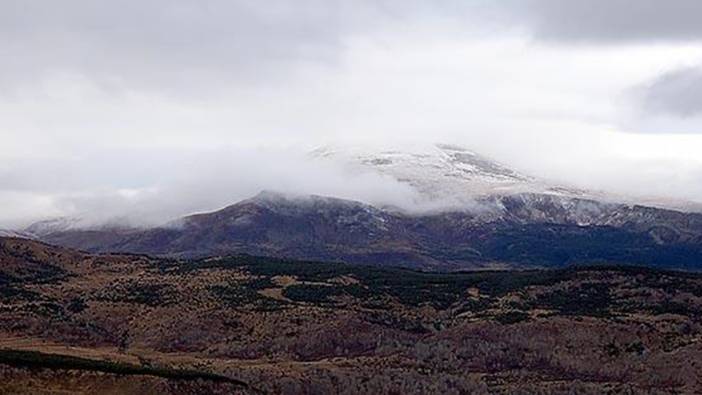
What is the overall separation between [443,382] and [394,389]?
1063 cm

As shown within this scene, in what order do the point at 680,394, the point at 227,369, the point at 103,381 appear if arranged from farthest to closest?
the point at 227,369 → the point at 680,394 → the point at 103,381

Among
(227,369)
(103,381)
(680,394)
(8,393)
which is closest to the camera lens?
(8,393)

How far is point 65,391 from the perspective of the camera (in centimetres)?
14438

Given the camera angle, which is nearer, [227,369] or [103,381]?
[103,381]

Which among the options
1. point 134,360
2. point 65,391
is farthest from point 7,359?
point 134,360

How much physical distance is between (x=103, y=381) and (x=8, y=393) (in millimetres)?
14397

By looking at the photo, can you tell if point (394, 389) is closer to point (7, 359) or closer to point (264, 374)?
point (264, 374)

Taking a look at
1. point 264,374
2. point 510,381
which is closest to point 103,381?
point 264,374

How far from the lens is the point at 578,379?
199m

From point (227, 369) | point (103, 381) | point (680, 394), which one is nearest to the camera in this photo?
point (103, 381)

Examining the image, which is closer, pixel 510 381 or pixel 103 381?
pixel 103 381

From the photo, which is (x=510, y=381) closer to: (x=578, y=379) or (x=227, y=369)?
(x=578, y=379)

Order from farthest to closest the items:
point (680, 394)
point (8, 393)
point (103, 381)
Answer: point (680, 394), point (103, 381), point (8, 393)

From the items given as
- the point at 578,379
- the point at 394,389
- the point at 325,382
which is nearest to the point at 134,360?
the point at 325,382
